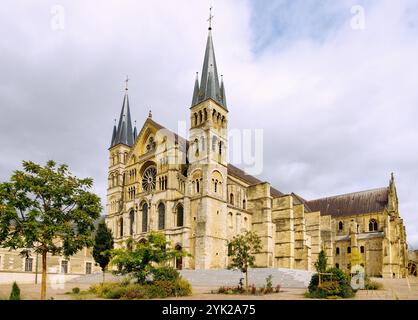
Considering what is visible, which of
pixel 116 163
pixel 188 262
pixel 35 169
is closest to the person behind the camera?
pixel 35 169

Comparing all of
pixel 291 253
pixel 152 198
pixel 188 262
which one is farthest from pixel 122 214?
pixel 291 253

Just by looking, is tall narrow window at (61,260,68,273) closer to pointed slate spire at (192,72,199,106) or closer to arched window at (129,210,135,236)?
arched window at (129,210,135,236)

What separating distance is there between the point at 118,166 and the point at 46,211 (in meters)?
39.4

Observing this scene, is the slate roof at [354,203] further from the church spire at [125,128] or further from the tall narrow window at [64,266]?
the tall narrow window at [64,266]

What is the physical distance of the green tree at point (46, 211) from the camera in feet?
61.0

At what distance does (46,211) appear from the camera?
1947 centimetres

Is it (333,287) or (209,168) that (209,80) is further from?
(333,287)

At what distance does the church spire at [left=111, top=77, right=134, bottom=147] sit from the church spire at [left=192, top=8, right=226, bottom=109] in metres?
14.1

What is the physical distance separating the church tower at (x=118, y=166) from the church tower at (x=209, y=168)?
43.8 ft

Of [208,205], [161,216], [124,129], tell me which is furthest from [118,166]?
[208,205]

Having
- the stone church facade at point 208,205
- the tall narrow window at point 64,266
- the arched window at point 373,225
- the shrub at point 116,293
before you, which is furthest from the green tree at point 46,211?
the arched window at point 373,225
